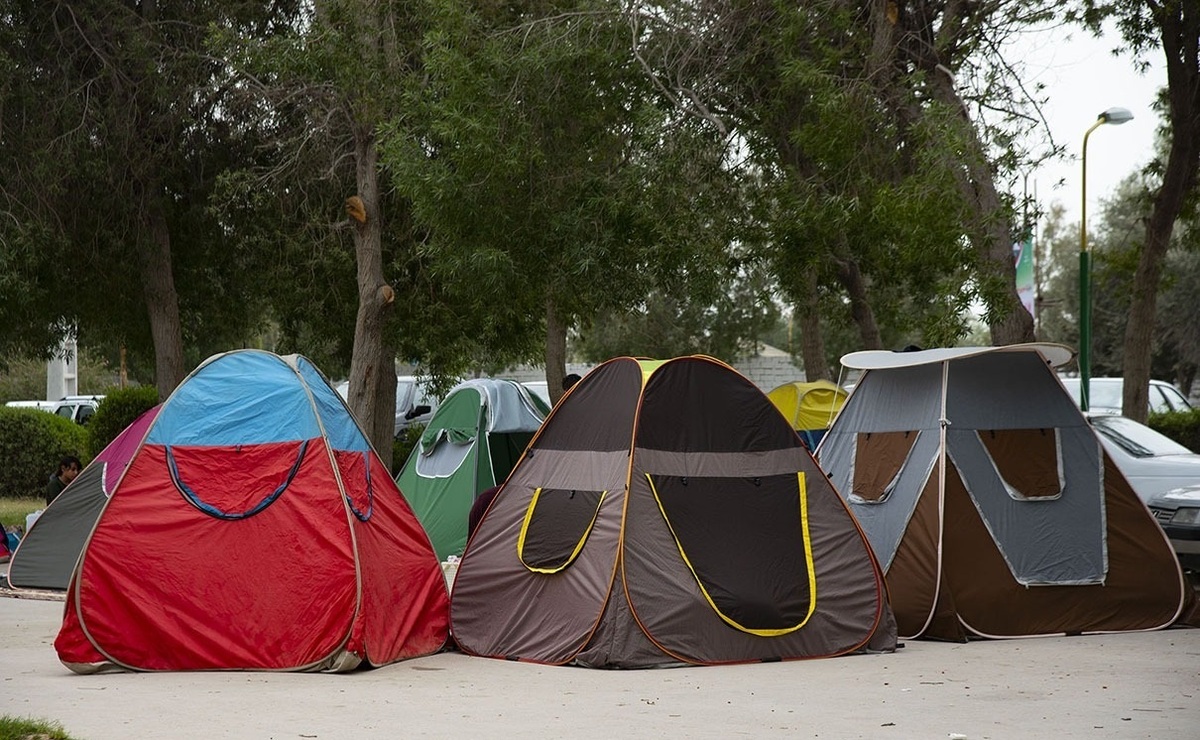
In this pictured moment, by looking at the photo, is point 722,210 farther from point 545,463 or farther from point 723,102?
point 545,463

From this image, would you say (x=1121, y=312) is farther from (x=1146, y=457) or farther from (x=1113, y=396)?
(x=1146, y=457)

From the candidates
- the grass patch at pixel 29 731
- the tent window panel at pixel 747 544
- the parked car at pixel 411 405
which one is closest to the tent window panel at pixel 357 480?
the tent window panel at pixel 747 544

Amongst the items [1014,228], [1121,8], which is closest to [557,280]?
[1014,228]

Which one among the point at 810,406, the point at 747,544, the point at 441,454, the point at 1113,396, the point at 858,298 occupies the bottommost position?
the point at 747,544

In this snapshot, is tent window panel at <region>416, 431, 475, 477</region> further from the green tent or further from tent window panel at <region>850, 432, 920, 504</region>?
tent window panel at <region>850, 432, 920, 504</region>

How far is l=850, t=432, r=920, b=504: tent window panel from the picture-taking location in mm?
10555

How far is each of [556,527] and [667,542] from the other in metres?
0.79

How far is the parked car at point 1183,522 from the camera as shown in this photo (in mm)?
11828

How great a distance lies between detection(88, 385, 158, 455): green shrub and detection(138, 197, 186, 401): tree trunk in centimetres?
121

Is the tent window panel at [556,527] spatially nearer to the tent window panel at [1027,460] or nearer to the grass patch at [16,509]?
the tent window panel at [1027,460]

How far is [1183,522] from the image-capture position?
470 inches

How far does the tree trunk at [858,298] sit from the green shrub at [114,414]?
10.1 metres

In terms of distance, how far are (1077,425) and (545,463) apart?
4166 millimetres

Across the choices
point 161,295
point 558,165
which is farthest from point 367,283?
point 161,295
